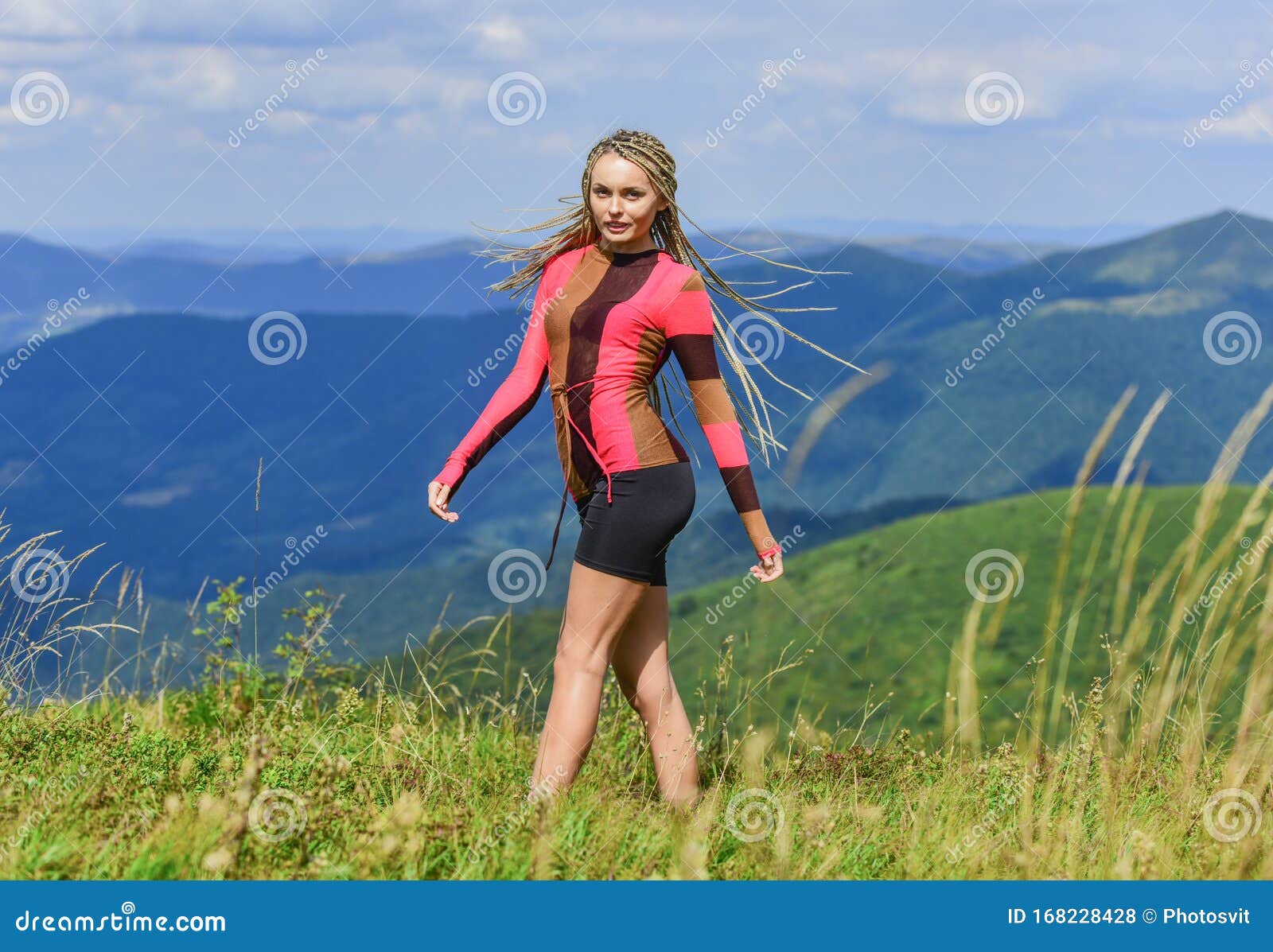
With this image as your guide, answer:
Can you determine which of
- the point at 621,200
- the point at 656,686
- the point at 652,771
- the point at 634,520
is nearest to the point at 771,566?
the point at 634,520

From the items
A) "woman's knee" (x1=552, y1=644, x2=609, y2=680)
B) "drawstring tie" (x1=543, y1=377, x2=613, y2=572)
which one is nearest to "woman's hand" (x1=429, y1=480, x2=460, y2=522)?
"drawstring tie" (x1=543, y1=377, x2=613, y2=572)

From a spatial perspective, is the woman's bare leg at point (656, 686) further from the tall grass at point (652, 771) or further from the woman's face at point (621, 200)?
the woman's face at point (621, 200)

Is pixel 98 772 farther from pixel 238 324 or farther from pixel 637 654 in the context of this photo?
pixel 238 324

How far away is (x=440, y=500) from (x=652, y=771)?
130 centimetres

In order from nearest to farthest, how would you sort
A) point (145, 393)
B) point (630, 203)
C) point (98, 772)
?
point (98, 772) < point (630, 203) < point (145, 393)

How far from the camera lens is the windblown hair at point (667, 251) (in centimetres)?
420

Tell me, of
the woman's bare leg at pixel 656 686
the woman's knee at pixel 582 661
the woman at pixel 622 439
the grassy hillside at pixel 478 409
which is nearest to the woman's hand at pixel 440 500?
the woman at pixel 622 439

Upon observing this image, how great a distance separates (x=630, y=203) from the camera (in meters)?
4.15

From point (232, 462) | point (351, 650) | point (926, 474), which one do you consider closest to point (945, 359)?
point (926, 474)

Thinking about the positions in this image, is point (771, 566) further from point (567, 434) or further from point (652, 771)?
point (652, 771)

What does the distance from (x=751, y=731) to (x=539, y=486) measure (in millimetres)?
90668

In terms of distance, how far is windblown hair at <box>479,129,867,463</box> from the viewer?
4.20 m

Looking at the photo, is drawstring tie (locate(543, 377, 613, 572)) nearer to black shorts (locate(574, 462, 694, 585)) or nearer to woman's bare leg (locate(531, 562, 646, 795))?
black shorts (locate(574, 462, 694, 585))

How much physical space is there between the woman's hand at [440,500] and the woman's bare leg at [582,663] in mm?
442
